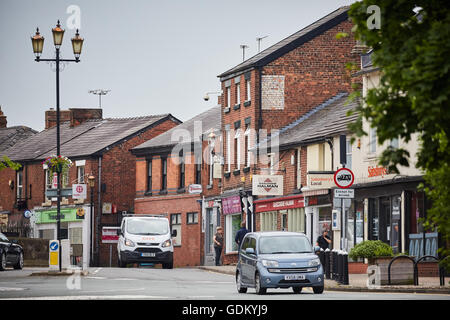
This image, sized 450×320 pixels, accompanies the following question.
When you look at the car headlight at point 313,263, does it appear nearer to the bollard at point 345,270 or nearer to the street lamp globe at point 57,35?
the bollard at point 345,270

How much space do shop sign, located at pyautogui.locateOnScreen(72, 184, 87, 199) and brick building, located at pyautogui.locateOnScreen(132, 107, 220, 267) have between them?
138 inches

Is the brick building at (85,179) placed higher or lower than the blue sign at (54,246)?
higher

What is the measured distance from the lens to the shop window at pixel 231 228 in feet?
179

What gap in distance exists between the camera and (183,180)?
62.5m

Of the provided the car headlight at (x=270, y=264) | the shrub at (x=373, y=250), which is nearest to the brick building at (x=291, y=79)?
the shrub at (x=373, y=250)

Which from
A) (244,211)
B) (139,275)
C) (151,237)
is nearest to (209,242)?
(244,211)

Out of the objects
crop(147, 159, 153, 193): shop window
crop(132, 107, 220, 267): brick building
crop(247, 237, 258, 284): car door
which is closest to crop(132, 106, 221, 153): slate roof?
crop(132, 107, 220, 267): brick building

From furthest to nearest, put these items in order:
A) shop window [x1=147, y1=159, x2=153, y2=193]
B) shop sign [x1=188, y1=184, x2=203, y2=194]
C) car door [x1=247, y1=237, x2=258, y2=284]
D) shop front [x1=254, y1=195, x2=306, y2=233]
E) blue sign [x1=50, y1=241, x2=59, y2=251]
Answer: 1. shop window [x1=147, y1=159, x2=153, y2=193]
2. shop sign [x1=188, y1=184, x2=203, y2=194]
3. shop front [x1=254, y1=195, x2=306, y2=233]
4. blue sign [x1=50, y1=241, x2=59, y2=251]
5. car door [x1=247, y1=237, x2=258, y2=284]

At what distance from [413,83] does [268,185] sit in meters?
33.0

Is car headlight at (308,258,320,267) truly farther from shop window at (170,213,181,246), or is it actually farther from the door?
shop window at (170,213,181,246)

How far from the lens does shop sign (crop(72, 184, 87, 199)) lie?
2564 inches

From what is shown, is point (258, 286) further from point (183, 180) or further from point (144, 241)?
point (183, 180)

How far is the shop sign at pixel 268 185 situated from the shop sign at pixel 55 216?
2399cm

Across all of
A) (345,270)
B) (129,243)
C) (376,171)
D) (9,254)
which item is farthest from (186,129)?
(345,270)
